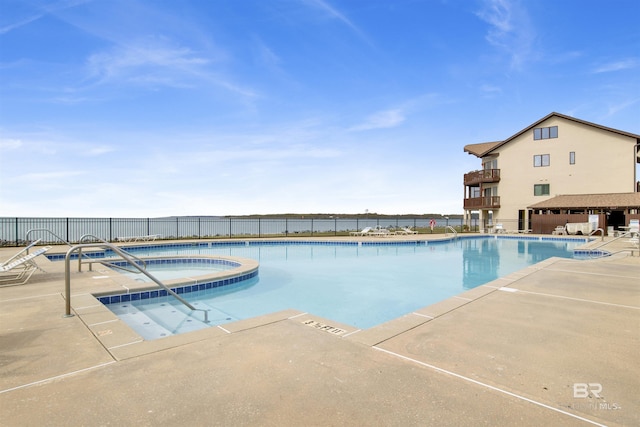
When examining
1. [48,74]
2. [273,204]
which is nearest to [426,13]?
[48,74]

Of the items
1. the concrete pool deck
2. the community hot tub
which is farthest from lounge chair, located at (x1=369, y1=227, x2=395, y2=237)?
the concrete pool deck

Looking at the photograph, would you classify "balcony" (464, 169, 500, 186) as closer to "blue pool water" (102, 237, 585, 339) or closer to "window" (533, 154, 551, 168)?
"window" (533, 154, 551, 168)

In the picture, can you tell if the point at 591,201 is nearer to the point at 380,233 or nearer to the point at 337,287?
the point at 380,233

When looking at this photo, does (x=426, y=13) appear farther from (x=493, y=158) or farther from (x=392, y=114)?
(x=493, y=158)

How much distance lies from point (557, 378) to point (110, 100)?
14963 millimetres

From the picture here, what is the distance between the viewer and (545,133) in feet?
84.6

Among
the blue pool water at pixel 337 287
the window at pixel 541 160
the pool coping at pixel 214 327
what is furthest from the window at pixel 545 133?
the pool coping at pixel 214 327

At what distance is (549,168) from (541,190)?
1759 mm

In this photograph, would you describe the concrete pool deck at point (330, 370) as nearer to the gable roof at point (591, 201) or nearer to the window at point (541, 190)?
the gable roof at point (591, 201)

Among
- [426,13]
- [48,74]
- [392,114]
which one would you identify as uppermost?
[426,13]

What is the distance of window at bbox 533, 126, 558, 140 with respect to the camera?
25.4 meters

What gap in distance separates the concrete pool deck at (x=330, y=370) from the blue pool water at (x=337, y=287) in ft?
4.99

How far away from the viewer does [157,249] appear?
15.5 metres

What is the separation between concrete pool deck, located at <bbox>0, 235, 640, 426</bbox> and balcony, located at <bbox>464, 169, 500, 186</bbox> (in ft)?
84.0
